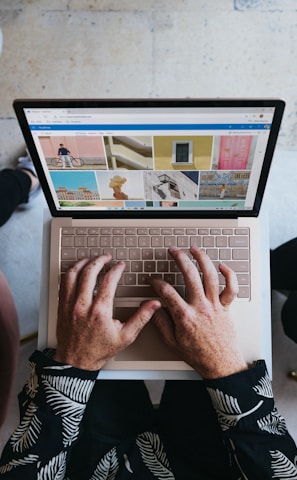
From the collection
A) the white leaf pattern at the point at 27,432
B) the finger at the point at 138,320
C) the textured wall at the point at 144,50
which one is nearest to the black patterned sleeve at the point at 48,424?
the white leaf pattern at the point at 27,432

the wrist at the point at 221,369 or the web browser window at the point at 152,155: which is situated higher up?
the web browser window at the point at 152,155

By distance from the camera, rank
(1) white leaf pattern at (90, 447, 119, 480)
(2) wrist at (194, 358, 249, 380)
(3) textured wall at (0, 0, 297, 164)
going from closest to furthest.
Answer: (2) wrist at (194, 358, 249, 380) < (1) white leaf pattern at (90, 447, 119, 480) < (3) textured wall at (0, 0, 297, 164)

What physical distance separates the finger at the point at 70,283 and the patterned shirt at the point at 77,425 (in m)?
0.12

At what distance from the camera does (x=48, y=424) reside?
736 mm

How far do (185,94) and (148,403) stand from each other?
1.05m

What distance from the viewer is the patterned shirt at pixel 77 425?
720 millimetres

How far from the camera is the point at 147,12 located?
149 centimetres

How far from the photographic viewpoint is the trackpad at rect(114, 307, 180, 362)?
84 cm

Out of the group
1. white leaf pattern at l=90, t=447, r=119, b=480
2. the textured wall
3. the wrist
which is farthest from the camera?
the textured wall

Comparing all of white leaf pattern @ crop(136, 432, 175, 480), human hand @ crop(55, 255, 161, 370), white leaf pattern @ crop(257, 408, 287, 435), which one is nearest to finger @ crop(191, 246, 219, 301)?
human hand @ crop(55, 255, 161, 370)

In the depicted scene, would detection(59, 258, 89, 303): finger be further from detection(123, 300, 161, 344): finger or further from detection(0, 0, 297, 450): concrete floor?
detection(0, 0, 297, 450): concrete floor

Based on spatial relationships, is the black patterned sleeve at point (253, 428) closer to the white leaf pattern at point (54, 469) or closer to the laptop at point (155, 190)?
the laptop at point (155, 190)

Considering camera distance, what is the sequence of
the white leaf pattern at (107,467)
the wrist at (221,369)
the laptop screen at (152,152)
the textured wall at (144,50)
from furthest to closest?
the textured wall at (144,50)
the white leaf pattern at (107,467)
the wrist at (221,369)
the laptop screen at (152,152)

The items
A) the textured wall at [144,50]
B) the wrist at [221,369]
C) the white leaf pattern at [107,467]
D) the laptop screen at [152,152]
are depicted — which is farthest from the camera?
Answer: the textured wall at [144,50]
